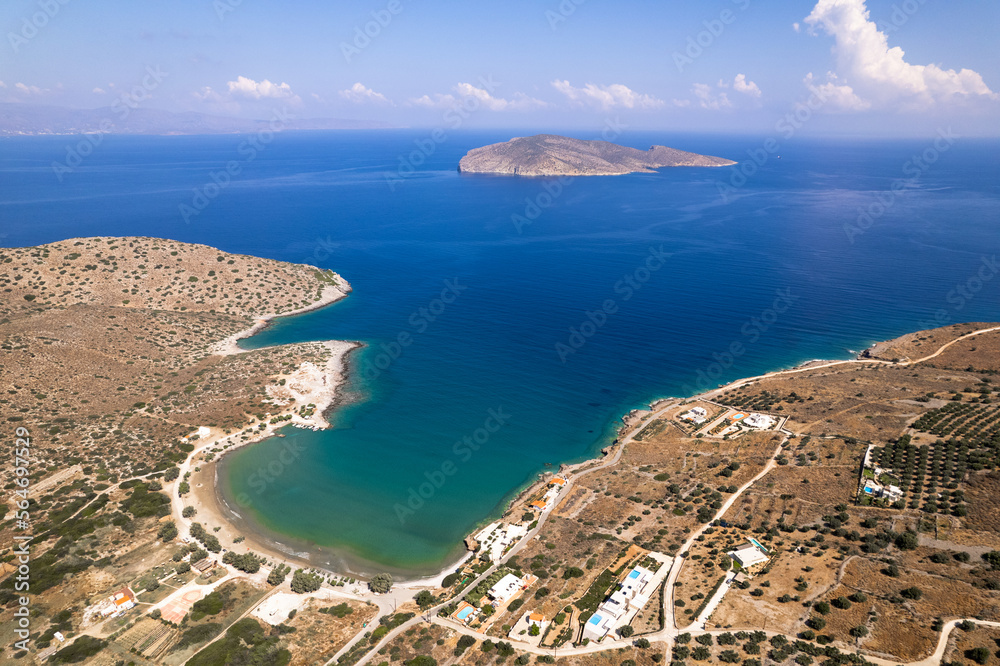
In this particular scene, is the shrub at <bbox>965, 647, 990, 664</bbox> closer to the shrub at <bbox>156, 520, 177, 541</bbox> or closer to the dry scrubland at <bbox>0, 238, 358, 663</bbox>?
the dry scrubland at <bbox>0, 238, 358, 663</bbox>

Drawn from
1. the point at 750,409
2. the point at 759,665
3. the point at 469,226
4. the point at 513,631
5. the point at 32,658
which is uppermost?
the point at 469,226

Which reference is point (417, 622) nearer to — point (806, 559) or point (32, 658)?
point (32, 658)

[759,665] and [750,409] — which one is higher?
[750,409]

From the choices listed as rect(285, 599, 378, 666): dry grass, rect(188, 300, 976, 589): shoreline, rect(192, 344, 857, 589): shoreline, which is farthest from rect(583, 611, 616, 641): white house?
rect(285, 599, 378, 666): dry grass

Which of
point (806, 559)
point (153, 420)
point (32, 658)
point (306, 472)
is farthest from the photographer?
point (153, 420)

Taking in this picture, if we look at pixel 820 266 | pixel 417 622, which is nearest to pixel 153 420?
pixel 417 622

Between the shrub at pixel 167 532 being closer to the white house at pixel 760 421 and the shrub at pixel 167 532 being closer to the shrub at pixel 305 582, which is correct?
the shrub at pixel 305 582

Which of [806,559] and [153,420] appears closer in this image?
[806,559]
